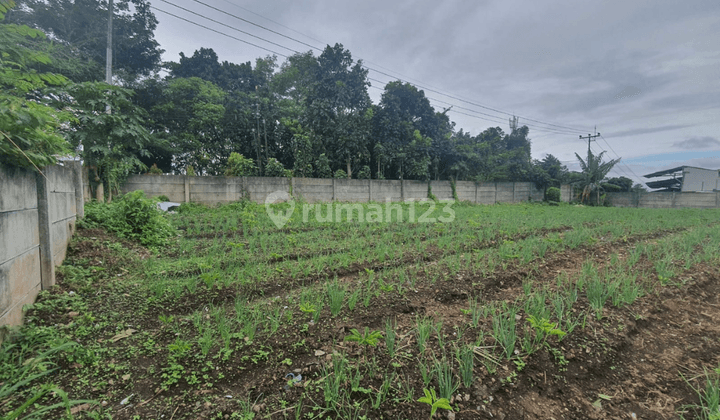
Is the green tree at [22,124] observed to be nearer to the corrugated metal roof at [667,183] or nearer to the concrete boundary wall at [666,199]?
the concrete boundary wall at [666,199]

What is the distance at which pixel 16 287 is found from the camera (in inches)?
85.6

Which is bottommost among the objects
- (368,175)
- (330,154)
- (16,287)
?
(16,287)

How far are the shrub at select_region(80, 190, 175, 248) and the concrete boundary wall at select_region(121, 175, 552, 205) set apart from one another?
4961 millimetres

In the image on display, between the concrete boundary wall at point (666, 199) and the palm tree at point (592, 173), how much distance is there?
4.76 feet

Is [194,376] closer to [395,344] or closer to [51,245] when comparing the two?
[395,344]

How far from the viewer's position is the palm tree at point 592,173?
787 inches

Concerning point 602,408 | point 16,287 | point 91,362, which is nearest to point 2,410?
→ point 91,362

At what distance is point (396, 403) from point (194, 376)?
120 cm

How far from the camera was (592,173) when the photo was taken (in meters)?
20.3

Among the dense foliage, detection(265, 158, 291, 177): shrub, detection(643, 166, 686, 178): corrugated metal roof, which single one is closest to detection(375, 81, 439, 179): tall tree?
the dense foliage

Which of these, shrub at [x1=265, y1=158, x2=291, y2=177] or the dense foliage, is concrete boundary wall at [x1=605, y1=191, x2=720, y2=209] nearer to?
the dense foliage

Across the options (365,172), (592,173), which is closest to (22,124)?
(365,172)

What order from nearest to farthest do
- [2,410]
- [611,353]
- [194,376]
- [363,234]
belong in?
[2,410], [194,376], [611,353], [363,234]

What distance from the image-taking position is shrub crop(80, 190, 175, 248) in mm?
4844
